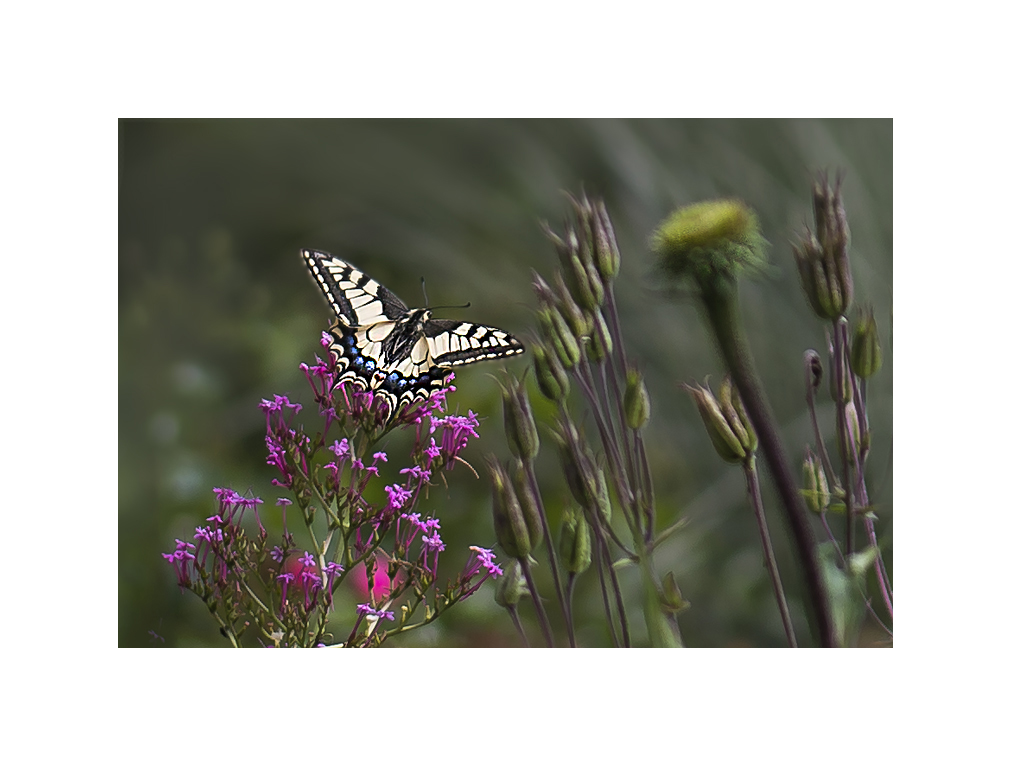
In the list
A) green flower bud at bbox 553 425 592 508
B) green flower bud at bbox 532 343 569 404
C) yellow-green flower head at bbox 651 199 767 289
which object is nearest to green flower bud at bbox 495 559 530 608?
green flower bud at bbox 553 425 592 508

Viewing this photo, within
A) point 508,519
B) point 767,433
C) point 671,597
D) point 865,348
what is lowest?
point 671,597

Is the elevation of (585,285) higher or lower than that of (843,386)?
higher

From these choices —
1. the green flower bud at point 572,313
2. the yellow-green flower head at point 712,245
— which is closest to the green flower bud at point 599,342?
the green flower bud at point 572,313

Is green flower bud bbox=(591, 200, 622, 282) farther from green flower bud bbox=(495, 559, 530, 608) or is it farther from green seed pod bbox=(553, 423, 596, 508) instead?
green flower bud bbox=(495, 559, 530, 608)

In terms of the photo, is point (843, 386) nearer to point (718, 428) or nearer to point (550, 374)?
point (718, 428)

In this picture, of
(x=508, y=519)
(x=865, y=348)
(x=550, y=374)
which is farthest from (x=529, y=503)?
(x=865, y=348)
